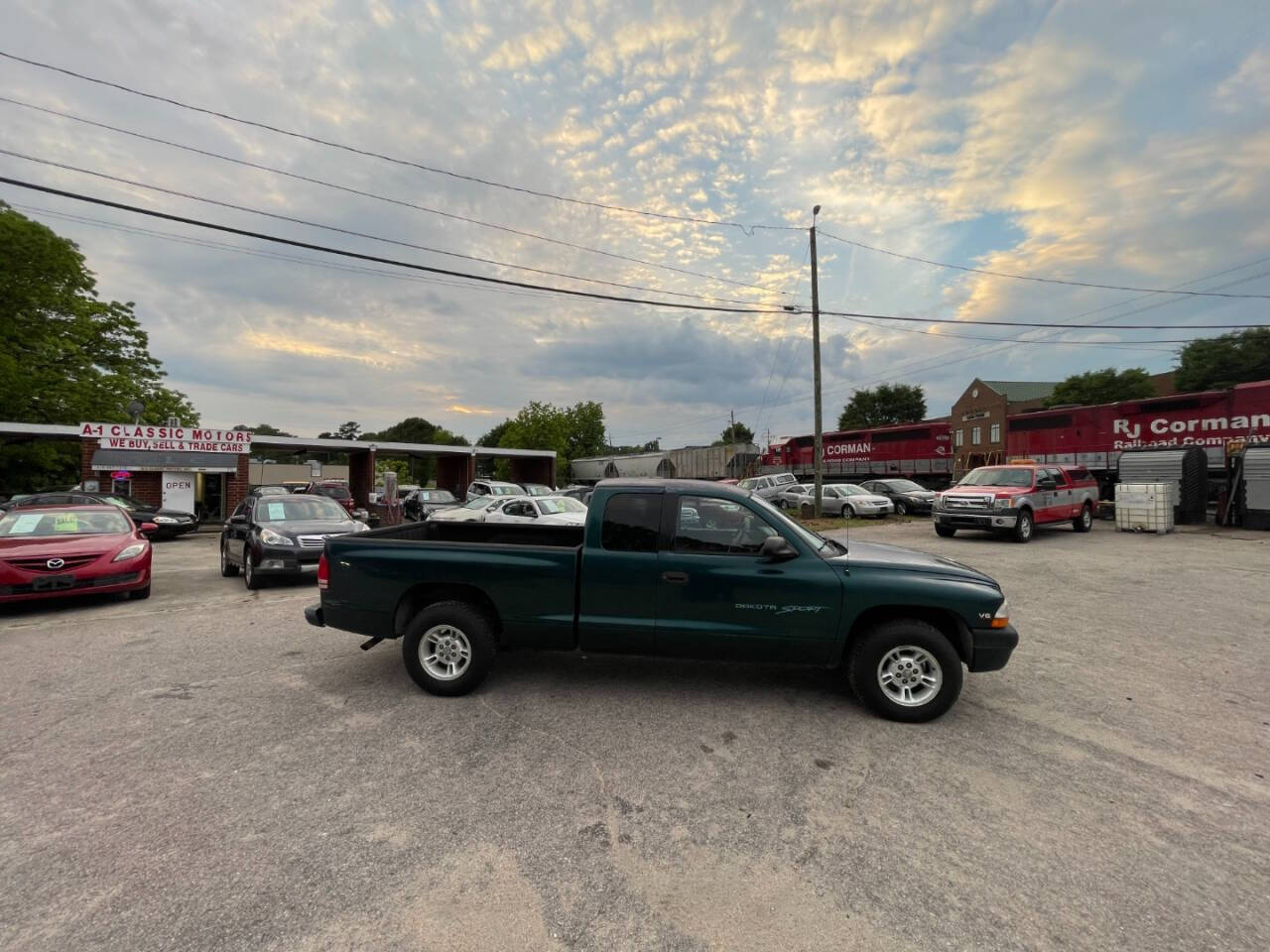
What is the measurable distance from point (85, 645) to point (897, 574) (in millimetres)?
7897

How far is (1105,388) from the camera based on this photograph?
5059 cm

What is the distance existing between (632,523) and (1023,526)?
532 inches

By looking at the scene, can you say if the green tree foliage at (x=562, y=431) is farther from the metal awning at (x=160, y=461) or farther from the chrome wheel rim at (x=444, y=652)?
the chrome wheel rim at (x=444, y=652)

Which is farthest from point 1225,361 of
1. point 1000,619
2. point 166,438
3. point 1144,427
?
point 166,438

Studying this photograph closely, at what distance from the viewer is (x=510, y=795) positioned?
302 cm

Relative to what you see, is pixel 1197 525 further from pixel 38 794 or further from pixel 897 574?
pixel 38 794

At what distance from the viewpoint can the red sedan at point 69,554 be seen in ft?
22.4

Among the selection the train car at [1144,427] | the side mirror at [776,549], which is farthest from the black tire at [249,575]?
the train car at [1144,427]

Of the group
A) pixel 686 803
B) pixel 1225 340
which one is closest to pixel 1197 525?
pixel 686 803

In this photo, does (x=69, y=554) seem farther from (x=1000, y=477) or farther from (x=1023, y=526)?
(x=1000, y=477)

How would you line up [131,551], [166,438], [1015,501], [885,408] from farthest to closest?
[885,408]
[166,438]
[1015,501]
[131,551]

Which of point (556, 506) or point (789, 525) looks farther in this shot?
point (556, 506)

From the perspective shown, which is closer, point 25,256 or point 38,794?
point 38,794

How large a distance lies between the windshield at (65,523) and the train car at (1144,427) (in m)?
26.1
